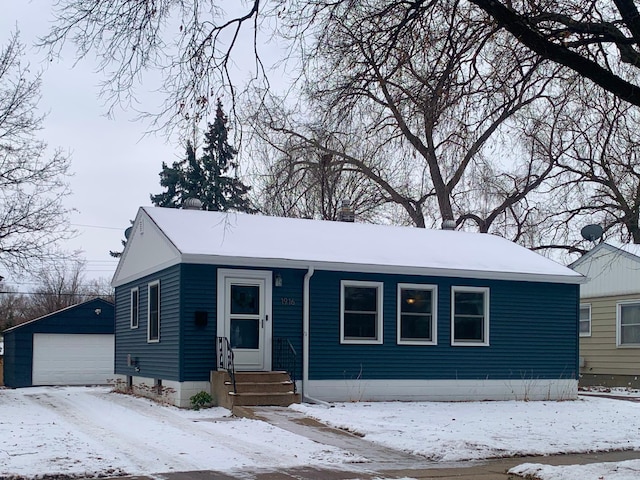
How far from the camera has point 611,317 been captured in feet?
82.2

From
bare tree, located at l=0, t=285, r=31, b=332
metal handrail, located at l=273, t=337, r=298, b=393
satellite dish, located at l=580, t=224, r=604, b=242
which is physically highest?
satellite dish, located at l=580, t=224, r=604, b=242

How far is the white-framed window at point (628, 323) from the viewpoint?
79.3 ft

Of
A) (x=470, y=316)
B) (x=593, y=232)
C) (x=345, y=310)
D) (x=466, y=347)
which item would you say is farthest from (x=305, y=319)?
(x=593, y=232)

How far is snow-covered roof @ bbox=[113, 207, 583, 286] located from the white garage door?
769 centimetres

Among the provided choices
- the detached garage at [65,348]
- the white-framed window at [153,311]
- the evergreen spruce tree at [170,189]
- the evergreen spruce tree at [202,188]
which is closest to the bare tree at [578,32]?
the evergreen spruce tree at [202,188]

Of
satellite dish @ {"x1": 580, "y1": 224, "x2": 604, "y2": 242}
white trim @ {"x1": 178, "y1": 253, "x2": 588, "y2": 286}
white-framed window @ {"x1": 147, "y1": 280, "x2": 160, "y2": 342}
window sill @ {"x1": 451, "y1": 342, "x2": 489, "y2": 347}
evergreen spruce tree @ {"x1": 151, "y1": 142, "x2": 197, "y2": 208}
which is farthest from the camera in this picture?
evergreen spruce tree @ {"x1": 151, "y1": 142, "x2": 197, "y2": 208}

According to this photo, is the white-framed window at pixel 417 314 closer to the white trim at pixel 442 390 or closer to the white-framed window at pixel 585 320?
the white trim at pixel 442 390

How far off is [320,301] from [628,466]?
880cm

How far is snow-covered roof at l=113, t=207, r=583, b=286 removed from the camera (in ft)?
56.5

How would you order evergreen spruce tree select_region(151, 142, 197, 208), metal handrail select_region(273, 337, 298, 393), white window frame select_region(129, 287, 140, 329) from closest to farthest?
metal handrail select_region(273, 337, 298, 393) → white window frame select_region(129, 287, 140, 329) → evergreen spruce tree select_region(151, 142, 197, 208)

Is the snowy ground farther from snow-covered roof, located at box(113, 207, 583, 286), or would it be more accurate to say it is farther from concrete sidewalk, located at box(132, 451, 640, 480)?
snow-covered roof, located at box(113, 207, 583, 286)

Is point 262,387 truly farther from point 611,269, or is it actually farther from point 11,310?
point 11,310

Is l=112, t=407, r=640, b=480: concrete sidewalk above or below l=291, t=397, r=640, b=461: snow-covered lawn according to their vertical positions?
above

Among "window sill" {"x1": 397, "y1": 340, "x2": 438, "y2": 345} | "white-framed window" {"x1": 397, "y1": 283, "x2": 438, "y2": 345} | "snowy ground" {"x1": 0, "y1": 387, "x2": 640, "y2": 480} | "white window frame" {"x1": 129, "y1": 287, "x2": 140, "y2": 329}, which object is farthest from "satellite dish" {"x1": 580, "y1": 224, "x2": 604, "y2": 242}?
"white window frame" {"x1": 129, "y1": 287, "x2": 140, "y2": 329}
